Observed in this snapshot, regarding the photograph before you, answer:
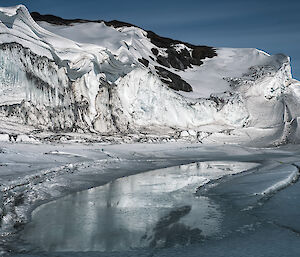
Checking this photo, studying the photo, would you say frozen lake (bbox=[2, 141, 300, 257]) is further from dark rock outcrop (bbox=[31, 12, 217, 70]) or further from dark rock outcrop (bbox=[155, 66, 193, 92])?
dark rock outcrop (bbox=[31, 12, 217, 70])

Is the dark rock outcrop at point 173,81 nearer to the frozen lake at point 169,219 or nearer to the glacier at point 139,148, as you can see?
the glacier at point 139,148

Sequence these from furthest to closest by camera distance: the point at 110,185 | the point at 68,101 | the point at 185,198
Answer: the point at 68,101
the point at 110,185
the point at 185,198

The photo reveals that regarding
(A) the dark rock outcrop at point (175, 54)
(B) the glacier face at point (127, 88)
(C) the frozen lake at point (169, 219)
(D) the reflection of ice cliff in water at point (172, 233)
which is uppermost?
(A) the dark rock outcrop at point (175, 54)

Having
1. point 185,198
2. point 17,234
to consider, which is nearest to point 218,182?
point 185,198

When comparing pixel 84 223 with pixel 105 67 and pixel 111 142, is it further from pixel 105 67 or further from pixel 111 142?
pixel 105 67

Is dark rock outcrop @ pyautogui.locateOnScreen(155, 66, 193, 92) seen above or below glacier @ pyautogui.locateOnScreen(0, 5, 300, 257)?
above

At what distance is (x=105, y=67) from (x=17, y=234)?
20.3m

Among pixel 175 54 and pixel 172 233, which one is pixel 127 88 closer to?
pixel 175 54

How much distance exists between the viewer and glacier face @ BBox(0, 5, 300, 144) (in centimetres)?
1892

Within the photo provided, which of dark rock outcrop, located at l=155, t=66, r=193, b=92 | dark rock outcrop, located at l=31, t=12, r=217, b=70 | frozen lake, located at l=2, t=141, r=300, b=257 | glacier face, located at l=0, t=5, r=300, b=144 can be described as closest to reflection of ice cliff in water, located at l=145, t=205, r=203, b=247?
frozen lake, located at l=2, t=141, r=300, b=257

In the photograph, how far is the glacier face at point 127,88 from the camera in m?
18.9

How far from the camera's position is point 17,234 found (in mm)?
5492

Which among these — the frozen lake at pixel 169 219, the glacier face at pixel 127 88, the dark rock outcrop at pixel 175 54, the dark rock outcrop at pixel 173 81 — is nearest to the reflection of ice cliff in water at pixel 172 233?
the frozen lake at pixel 169 219

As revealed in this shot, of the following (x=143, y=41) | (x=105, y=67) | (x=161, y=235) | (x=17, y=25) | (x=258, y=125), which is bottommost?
(x=161, y=235)
